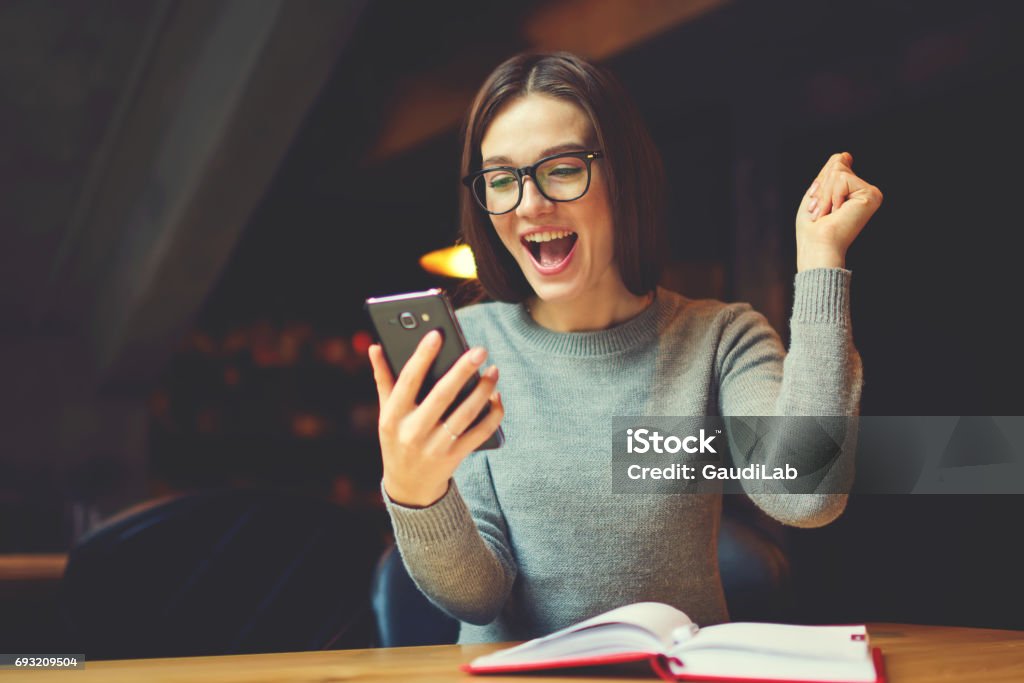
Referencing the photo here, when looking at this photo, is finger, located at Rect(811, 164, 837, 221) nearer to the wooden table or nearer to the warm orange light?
the wooden table

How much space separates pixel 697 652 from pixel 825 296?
1.43ft

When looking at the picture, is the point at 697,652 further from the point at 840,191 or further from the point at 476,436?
the point at 840,191

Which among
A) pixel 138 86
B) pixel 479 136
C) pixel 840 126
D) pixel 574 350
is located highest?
pixel 138 86

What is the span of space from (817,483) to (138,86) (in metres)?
3.65

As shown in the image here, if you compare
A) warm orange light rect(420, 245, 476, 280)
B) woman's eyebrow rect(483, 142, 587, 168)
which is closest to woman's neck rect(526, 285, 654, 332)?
woman's eyebrow rect(483, 142, 587, 168)

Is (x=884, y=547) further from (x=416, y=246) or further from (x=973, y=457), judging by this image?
(x=416, y=246)

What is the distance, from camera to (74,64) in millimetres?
3709

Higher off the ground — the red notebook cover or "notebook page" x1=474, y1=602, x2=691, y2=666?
"notebook page" x1=474, y1=602, x2=691, y2=666

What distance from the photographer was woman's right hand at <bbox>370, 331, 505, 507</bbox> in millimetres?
890

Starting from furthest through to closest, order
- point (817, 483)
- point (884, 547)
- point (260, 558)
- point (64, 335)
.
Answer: point (64, 335)
point (884, 547)
point (260, 558)
point (817, 483)

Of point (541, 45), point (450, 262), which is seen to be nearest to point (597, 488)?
point (450, 262)

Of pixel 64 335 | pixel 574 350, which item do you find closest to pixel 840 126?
pixel 574 350

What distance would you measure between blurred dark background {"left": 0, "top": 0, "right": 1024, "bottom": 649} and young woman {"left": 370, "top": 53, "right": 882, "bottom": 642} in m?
0.50

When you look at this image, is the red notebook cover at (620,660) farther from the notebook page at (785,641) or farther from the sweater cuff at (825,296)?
the sweater cuff at (825,296)
